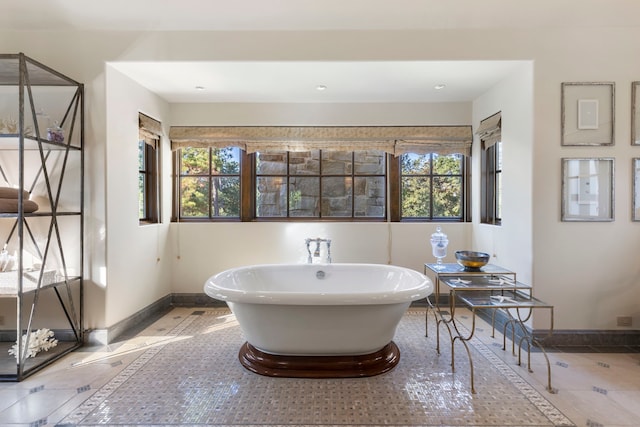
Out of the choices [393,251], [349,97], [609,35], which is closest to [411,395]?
[393,251]

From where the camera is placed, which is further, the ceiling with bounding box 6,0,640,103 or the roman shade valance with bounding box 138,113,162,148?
the roman shade valance with bounding box 138,113,162,148

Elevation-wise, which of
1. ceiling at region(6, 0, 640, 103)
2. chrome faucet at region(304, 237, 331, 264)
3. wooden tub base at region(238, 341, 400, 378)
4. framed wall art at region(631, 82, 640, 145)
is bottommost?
wooden tub base at region(238, 341, 400, 378)

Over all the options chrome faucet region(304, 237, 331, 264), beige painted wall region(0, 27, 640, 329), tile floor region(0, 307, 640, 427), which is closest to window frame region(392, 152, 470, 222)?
chrome faucet region(304, 237, 331, 264)

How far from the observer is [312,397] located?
6.28 ft

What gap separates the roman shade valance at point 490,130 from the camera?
9.93 ft

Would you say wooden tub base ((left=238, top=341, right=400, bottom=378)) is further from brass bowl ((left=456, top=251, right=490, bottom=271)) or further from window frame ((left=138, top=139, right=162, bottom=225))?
window frame ((left=138, top=139, right=162, bottom=225))

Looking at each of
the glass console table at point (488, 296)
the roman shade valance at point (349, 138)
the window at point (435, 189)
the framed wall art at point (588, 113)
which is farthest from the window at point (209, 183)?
the framed wall art at point (588, 113)

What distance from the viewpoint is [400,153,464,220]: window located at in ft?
12.3

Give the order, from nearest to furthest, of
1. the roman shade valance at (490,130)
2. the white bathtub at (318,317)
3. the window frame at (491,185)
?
1. the white bathtub at (318,317)
2. the roman shade valance at (490,130)
3. the window frame at (491,185)

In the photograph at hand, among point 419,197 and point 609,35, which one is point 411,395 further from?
point 609,35

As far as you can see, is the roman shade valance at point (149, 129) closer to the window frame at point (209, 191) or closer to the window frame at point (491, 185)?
the window frame at point (209, 191)

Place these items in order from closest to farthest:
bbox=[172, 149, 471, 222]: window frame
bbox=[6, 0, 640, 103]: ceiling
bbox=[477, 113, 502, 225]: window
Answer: bbox=[6, 0, 640, 103]: ceiling, bbox=[477, 113, 502, 225]: window, bbox=[172, 149, 471, 222]: window frame

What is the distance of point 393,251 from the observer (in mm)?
3670

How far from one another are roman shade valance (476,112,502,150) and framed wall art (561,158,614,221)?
643 mm
